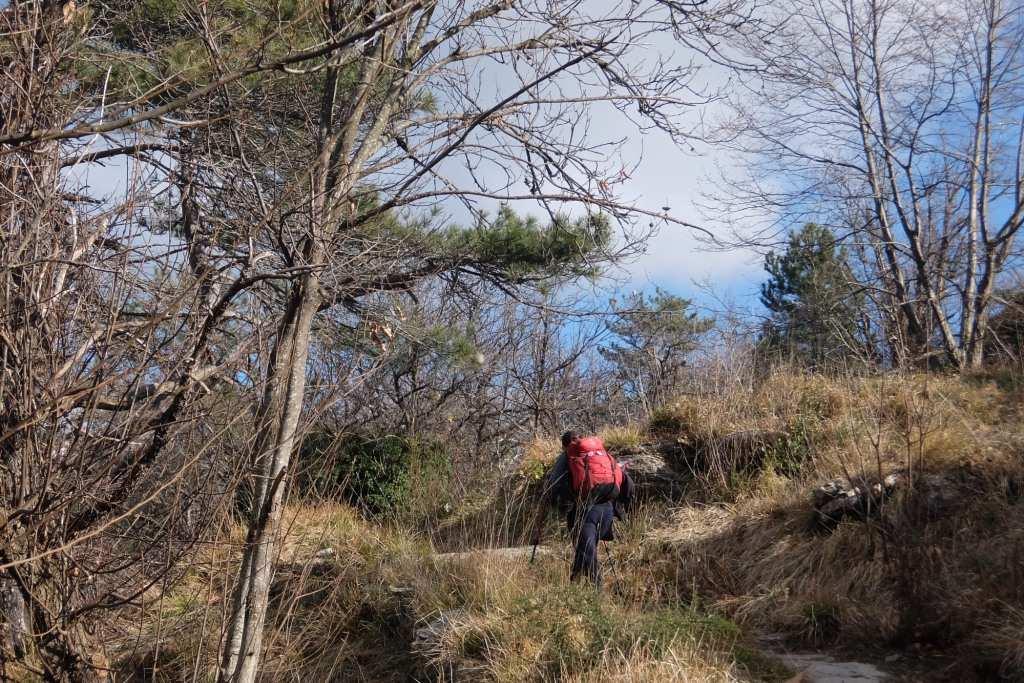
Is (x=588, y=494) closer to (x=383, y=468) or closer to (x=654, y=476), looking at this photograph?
(x=654, y=476)

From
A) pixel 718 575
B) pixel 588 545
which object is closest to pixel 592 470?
pixel 588 545

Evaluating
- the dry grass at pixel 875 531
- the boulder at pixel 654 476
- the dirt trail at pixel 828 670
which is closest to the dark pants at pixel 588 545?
the dry grass at pixel 875 531

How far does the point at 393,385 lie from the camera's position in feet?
44.9

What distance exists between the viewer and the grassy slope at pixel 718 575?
16.4 feet

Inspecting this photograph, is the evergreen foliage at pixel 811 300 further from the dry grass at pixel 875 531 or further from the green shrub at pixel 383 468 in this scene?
the green shrub at pixel 383 468

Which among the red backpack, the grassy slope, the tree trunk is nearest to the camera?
the tree trunk

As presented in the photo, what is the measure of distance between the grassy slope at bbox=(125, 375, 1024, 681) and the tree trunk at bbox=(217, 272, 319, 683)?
6.4 inches

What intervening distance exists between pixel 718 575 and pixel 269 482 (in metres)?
4.93

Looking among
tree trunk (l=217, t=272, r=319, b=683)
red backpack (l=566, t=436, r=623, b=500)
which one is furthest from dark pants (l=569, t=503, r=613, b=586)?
tree trunk (l=217, t=272, r=319, b=683)

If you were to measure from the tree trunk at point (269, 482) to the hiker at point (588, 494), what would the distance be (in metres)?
3.27

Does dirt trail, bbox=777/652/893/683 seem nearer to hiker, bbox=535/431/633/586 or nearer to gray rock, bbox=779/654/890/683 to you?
gray rock, bbox=779/654/890/683

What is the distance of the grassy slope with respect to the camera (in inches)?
197

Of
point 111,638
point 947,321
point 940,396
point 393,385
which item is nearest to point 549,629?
point 111,638

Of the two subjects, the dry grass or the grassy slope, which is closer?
the grassy slope
